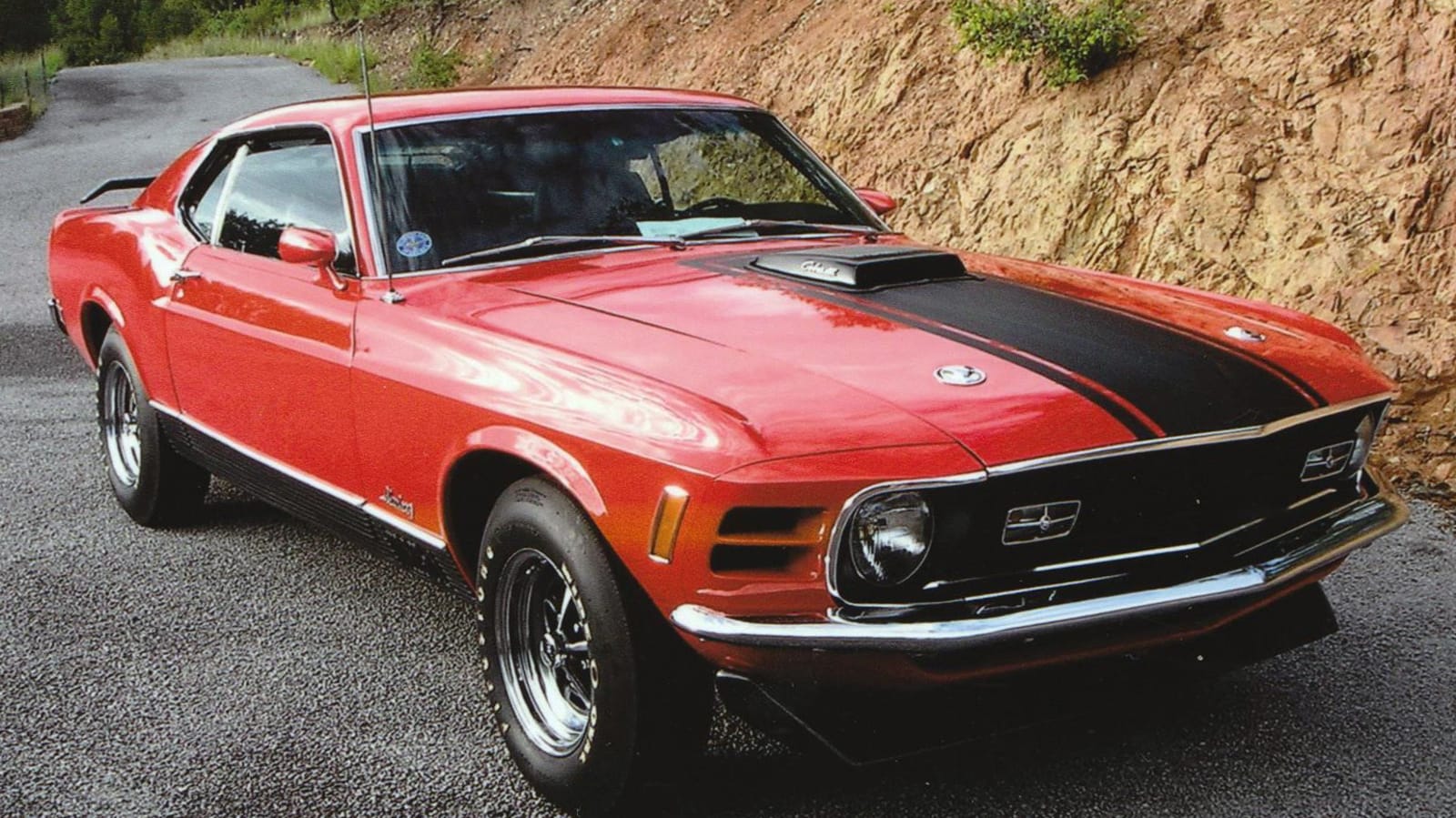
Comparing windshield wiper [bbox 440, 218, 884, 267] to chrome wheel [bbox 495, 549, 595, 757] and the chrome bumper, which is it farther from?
the chrome bumper

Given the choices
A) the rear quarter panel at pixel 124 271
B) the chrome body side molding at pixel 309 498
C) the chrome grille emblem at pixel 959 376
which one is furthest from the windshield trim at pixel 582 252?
the rear quarter panel at pixel 124 271

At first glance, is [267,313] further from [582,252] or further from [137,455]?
[137,455]

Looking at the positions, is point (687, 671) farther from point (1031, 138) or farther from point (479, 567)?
point (1031, 138)

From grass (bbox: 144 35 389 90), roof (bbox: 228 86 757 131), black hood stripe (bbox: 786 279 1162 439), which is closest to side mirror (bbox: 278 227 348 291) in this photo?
roof (bbox: 228 86 757 131)

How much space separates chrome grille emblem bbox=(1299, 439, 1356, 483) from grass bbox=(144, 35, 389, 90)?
17911mm

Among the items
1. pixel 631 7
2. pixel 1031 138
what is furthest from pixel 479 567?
pixel 631 7

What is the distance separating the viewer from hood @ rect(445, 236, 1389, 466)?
2736 millimetres

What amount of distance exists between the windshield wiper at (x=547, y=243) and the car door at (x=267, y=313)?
0.31 m

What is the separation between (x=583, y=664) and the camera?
3.11 meters

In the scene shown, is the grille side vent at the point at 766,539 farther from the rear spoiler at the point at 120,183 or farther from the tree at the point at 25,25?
the tree at the point at 25,25

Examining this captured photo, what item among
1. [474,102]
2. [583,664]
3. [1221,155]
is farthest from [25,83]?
[583,664]

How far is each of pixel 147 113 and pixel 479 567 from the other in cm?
2085

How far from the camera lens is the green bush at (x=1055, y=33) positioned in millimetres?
7926

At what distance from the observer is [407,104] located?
4051mm
